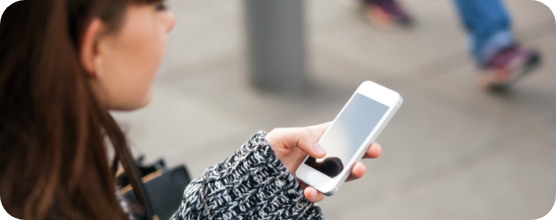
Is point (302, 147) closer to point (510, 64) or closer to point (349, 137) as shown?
point (349, 137)

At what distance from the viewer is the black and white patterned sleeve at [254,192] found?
1.39 meters

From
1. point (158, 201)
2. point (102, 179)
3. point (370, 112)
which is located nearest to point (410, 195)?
point (370, 112)

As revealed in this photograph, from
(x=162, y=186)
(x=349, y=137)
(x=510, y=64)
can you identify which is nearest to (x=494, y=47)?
(x=510, y=64)

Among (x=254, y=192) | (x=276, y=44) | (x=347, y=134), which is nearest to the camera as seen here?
(x=254, y=192)

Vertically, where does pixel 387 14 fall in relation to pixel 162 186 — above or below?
below

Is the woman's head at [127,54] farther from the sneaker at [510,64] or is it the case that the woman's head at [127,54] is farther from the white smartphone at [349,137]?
the sneaker at [510,64]

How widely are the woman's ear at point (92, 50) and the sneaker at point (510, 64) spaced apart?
134 inches

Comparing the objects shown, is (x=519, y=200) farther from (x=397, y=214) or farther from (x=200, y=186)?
(x=200, y=186)

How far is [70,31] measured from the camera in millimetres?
1019

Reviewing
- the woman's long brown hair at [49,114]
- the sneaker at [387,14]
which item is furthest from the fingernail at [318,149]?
the sneaker at [387,14]

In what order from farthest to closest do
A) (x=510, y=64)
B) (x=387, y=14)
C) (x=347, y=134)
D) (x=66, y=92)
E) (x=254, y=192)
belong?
(x=387, y=14) < (x=510, y=64) < (x=347, y=134) < (x=254, y=192) < (x=66, y=92)

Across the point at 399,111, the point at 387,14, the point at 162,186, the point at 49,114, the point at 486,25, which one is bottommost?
the point at 399,111

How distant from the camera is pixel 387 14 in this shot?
5000 millimetres

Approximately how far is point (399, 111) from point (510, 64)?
0.86 metres
